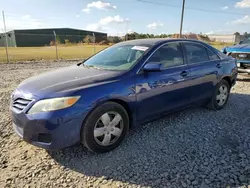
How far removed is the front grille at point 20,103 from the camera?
2.79m

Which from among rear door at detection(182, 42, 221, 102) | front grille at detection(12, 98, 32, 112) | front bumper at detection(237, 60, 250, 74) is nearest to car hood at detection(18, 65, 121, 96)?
front grille at detection(12, 98, 32, 112)

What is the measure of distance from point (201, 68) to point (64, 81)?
264cm

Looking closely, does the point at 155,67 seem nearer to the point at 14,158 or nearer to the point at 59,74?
the point at 59,74

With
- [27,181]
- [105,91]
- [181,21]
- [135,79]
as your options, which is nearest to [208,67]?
[135,79]

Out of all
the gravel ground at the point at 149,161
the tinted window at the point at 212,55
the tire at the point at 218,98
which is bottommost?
the gravel ground at the point at 149,161

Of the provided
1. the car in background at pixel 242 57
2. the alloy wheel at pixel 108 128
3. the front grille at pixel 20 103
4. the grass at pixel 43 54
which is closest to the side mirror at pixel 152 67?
the alloy wheel at pixel 108 128

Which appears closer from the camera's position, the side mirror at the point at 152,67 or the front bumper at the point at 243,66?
the side mirror at the point at 152,67

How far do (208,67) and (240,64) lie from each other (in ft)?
13.5

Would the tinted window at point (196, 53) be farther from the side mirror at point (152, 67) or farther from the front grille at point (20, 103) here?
the front grille at point (20, 103)

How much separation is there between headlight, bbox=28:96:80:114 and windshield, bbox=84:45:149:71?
1.06m

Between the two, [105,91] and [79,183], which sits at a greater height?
[105,91]

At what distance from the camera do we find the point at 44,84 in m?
3.02

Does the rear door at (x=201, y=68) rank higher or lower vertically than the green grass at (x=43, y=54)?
higher

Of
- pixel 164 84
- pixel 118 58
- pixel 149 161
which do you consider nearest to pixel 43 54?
A: pixel 118 58
